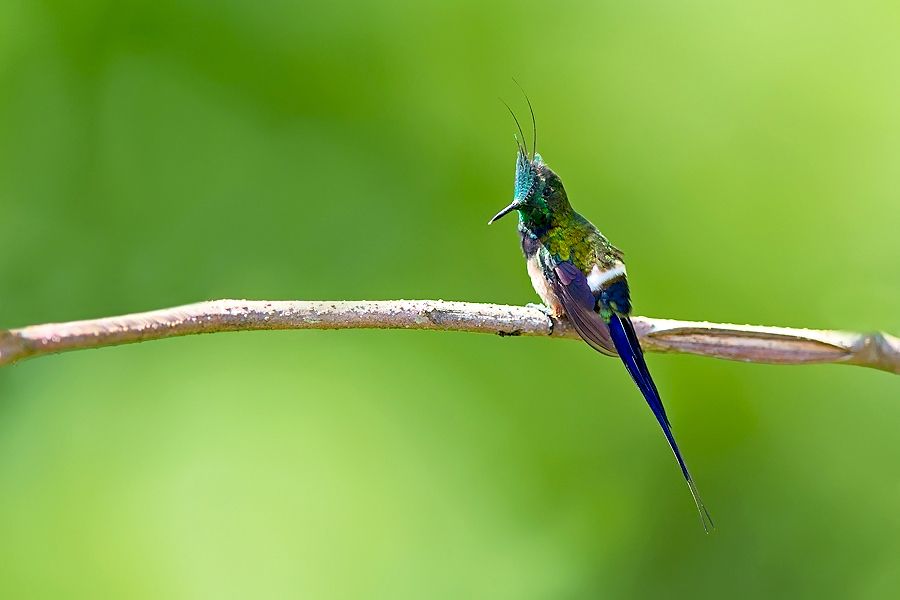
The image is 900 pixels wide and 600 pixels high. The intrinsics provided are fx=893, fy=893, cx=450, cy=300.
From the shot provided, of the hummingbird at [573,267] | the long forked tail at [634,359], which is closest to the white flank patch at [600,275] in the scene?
the hummingbird at [573,267]

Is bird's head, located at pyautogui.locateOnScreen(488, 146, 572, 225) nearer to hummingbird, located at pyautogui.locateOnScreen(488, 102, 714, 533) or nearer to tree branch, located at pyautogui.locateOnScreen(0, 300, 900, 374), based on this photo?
hummingbird, located at pyautogui.locateOnScreen(488, 102, 714, 533)

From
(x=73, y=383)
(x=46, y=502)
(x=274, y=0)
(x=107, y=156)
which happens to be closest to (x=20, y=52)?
(x=107, y=156)

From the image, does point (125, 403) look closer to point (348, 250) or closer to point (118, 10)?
point (348, 250)

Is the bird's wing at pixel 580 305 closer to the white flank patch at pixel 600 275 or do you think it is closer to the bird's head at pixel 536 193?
the white flank patch at pixel 600 275

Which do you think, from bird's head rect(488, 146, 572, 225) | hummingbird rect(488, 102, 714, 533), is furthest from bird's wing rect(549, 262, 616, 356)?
bird's head rect(488, 146, 572, 225)

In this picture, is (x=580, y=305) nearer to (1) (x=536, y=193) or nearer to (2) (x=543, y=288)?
(2) (x=543, y=288)

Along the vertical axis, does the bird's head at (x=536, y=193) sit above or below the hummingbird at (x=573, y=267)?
above
